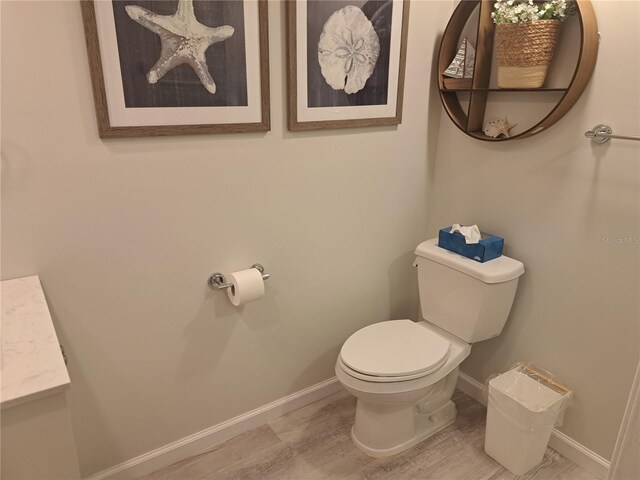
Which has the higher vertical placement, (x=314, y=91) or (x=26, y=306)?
(x=314, y=91)

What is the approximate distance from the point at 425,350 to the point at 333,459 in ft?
1.98

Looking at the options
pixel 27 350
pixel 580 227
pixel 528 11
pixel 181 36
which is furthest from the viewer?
pixel 580 227

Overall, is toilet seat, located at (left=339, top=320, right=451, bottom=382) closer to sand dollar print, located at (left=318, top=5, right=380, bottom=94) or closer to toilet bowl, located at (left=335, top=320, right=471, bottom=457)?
toilet bowl, located at (left=335, top=320, right=471, bottom=457)

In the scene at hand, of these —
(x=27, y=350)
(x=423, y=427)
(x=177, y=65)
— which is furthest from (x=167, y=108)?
(x=423, y=427)

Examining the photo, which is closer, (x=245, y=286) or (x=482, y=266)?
(x=245, y=286)

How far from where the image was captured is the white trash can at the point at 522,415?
5.59ft

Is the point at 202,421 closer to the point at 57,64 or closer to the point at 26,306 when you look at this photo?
the point at 26,306

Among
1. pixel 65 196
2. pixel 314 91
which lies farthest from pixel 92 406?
pixel 314 91

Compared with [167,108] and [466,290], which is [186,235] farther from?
[466,290]

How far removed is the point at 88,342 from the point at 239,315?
55 cm

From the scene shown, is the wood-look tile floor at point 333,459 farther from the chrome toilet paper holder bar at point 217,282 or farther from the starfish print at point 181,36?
the starfish print at point 181,36

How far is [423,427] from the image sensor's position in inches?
78.1

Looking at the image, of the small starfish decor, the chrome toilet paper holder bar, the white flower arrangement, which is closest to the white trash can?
the small starfish decor

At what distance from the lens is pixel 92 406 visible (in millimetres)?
1582
